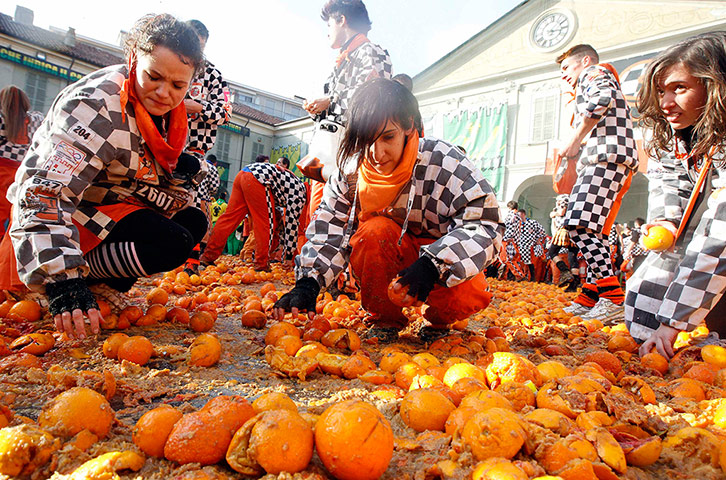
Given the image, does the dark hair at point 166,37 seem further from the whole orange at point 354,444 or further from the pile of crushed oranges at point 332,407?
the whole orange at point 354,444

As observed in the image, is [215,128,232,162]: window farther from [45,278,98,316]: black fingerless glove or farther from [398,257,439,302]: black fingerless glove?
[398,257,439,302]: black fingerless glove

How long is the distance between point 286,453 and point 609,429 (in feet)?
3.10

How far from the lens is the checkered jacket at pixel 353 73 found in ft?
11.7

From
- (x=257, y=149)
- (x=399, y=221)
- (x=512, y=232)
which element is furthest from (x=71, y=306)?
(x=257, y=149)

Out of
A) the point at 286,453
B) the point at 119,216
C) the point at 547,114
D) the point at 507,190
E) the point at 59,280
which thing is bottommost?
the point at 286,453

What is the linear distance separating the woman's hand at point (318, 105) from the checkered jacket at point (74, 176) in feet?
5.85

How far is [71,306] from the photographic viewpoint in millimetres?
1576

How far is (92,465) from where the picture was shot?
0.93 metres

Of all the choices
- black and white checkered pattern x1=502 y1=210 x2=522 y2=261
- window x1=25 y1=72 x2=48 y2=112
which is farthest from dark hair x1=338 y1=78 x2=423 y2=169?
window x1=25 y1=72 x2=48 y2=112

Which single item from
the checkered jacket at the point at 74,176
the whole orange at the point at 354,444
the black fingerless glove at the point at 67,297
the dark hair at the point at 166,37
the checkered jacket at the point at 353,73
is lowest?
the whole orange at the point at 354,444

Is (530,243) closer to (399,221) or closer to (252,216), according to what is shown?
(252,216)

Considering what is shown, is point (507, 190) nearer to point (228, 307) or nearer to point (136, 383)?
point (228, 307)

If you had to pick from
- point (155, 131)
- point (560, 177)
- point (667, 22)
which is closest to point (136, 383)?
point (155, 131)

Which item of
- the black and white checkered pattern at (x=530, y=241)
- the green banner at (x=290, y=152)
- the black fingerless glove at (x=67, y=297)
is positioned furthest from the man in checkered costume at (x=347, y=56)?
the green banner at (x=290, y=152)
